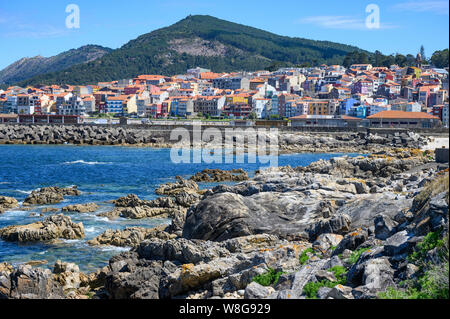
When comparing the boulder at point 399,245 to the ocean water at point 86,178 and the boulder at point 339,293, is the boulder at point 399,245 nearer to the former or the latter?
the boulder at point 339,293

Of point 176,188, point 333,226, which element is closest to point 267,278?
point 333,226

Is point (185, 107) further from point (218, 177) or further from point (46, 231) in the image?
point (46, 231)

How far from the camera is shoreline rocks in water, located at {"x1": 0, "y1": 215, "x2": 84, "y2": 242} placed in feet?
63.2

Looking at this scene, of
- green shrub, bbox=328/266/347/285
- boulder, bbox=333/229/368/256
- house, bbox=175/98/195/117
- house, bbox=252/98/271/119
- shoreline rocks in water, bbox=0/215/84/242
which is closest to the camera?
green shrub, bbox=328/266/347/285

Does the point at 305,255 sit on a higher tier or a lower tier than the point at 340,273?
lower

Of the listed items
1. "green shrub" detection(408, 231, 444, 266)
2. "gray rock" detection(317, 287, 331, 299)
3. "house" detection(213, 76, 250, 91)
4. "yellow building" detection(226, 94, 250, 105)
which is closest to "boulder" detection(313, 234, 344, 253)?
"green shrub" detection(408, 231, 444, 266)

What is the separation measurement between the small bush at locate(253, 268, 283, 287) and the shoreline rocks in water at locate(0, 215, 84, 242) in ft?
36.0

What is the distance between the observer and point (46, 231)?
763 inches

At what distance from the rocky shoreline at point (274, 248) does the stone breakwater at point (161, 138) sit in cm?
4972

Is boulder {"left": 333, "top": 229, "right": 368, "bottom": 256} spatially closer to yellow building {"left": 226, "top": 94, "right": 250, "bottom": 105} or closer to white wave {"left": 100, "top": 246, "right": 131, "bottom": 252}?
white wave {"left": 100, "top": 246, "right": 131, "bottom": 252}

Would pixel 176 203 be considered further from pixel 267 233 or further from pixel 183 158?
pixel 183 158

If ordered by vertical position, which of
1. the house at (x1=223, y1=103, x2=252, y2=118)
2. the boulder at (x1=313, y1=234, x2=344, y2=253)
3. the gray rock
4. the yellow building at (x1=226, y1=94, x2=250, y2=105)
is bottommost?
the boulder at (x1=313, y1=234, x2=344, y2=253)

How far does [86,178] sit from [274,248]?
93.1ft

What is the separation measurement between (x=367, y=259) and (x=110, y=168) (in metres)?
38.5
